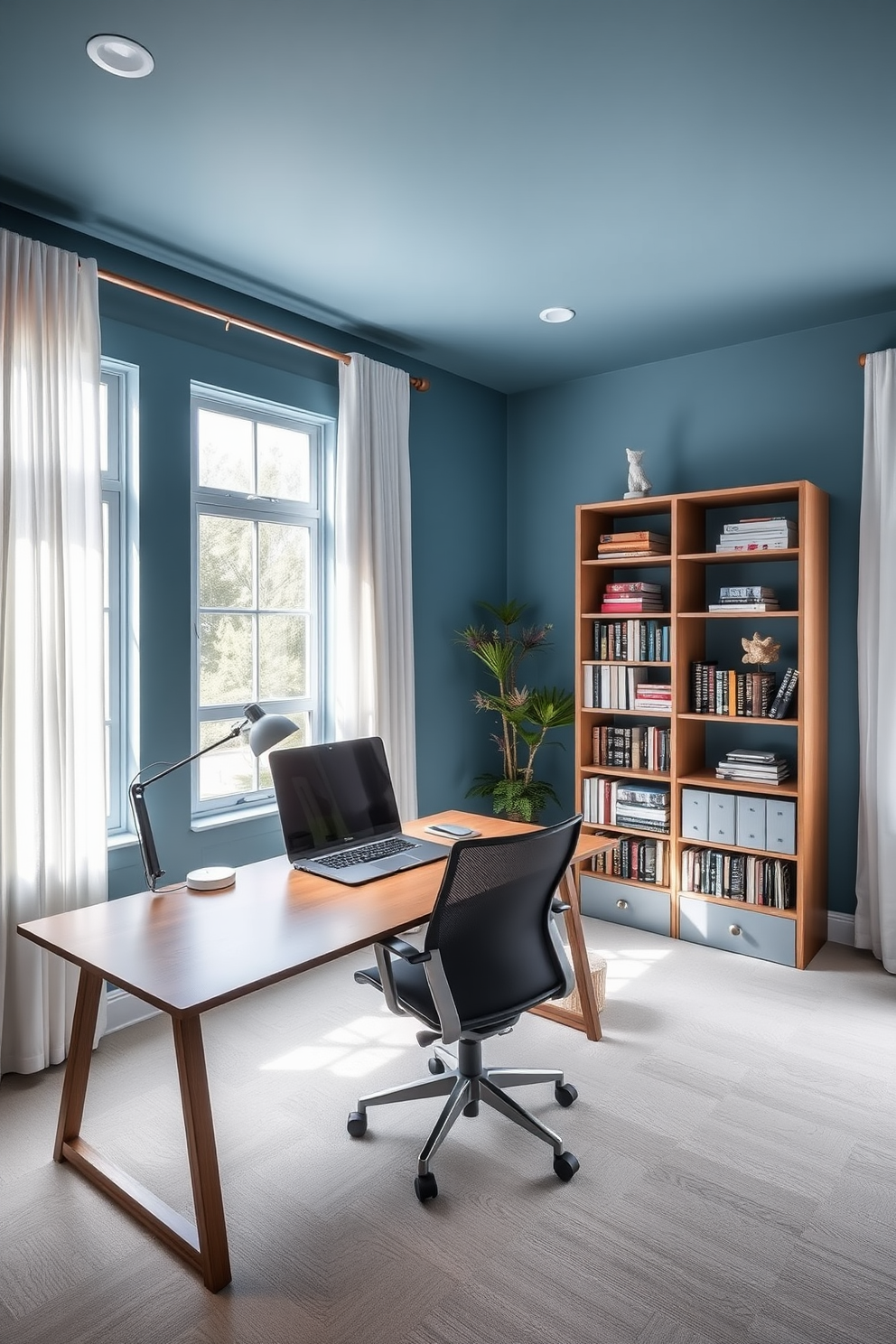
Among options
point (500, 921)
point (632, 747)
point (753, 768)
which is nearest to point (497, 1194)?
point (500, 921)

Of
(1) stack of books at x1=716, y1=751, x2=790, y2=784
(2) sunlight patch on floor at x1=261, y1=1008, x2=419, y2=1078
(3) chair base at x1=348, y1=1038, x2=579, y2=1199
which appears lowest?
(2) sunlight patch on floor at x1=261, y1=1008, x2=419, y2=1078

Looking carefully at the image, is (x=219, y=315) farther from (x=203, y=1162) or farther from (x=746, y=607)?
(x=203, y=1162)

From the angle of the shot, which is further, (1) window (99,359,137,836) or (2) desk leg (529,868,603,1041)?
(1) window (99,359,137,836)

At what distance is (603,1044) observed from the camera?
2.85 meters

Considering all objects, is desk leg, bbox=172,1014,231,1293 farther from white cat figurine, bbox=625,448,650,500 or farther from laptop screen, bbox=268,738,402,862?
white cat figurine, bbox=625,448,650,500

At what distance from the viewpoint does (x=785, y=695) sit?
356 cm

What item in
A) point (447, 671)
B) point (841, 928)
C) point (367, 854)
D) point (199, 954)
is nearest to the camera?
point (199, 954)

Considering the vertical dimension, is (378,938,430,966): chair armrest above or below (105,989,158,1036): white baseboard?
above

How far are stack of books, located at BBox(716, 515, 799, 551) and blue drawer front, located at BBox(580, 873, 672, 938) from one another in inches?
63.5

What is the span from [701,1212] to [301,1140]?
106 centimetres

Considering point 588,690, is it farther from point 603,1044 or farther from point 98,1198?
point 98,1198

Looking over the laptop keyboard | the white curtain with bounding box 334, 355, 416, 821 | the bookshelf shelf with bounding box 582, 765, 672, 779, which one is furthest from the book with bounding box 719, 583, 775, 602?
the laptop keyboard

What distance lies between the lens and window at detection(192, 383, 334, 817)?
3354 millimetres

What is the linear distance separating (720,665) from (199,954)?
2.92 meters
